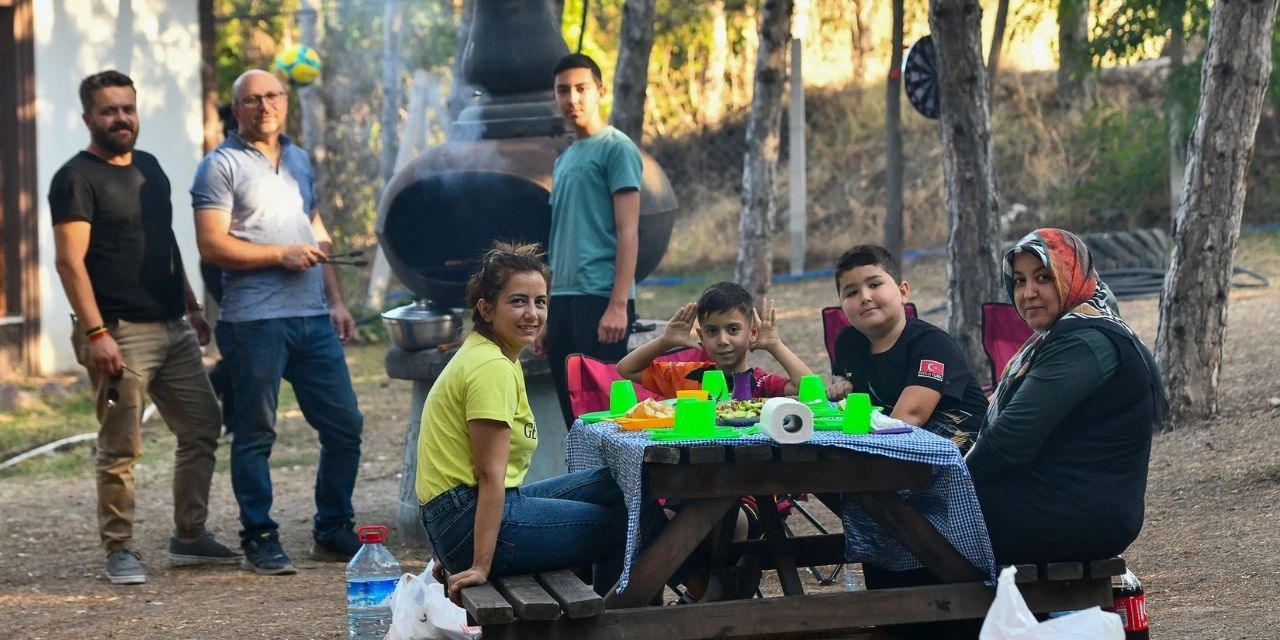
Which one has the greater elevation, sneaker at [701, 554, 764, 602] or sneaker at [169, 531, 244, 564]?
sneaker at [701, 554, 764, 602]

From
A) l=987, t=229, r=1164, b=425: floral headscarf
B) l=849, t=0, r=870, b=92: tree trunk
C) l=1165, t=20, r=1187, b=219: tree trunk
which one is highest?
l=849, t=0, r=870, b=92: tree trunk

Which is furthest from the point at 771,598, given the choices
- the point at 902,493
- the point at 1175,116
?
the point at 1175,116

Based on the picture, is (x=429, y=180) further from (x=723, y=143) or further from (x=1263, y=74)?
(x=723, y=143)

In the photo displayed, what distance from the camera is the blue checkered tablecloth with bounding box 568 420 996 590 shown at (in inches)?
152

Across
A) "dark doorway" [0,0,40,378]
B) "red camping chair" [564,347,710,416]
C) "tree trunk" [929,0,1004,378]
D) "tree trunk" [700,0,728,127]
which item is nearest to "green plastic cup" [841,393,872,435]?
"red camping chair" [564,347,710,416]

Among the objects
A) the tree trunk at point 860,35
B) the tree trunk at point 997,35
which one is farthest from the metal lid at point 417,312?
the tree trunk at point 860,35

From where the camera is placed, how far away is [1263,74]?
738 cm

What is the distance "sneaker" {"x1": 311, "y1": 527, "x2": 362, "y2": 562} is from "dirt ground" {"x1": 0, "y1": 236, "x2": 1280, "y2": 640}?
0.08 meters

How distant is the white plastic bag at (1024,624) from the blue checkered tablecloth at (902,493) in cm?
31

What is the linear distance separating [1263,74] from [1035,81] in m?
12.8

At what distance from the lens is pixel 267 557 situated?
6211 millimetres

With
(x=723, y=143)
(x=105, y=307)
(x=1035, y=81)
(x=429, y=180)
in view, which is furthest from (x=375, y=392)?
(x=1035, y=81)

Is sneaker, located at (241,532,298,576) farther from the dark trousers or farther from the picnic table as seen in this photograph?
the picnic table

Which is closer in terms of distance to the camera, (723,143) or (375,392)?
(375,392)
